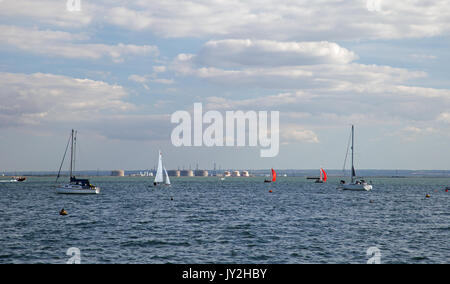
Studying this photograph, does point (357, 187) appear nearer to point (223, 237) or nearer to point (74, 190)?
point (74, 190)

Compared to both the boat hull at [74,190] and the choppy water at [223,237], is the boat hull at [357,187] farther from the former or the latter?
the boat hull at [74,190]

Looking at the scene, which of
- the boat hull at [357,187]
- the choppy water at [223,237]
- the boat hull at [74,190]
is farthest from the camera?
the boat hull at [357,187]

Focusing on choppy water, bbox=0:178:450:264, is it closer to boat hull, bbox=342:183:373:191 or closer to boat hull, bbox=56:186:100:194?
boat hull, bbox=56:186:100:194

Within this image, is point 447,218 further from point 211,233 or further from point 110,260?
point 110,260

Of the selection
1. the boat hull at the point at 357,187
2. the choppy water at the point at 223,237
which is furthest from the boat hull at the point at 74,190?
the boat hull at the point at 357,187

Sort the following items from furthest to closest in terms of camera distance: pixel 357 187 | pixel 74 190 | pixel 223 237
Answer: pixel 357 187, pixel 74 190, pixel 223 237

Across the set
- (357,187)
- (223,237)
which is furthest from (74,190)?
(357,187)

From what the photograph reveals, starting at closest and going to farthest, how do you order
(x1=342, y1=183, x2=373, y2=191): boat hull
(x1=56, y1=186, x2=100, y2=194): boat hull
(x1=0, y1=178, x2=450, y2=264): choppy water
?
(x1=0, y1=178, x2=450, y2=264): choppy water
(x1=56, y1=186, x2=100, y2=194): boat hull
(x1=342, y1=183, x2=373, y2=191): boat hull

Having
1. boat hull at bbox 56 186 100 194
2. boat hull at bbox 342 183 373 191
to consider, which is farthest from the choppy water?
boat hull at bbox 342 183 373 191

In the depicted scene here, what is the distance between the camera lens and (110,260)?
34625mm

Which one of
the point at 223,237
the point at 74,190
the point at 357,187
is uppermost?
the point at 74,190

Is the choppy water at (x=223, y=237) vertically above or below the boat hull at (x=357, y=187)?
above
